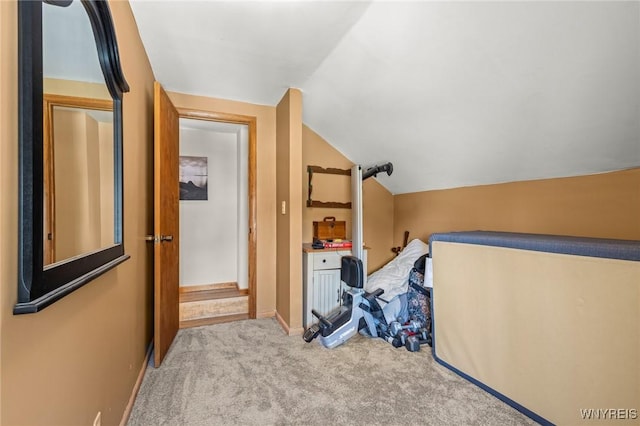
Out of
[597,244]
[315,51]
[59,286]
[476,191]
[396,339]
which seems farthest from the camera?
[476,191]

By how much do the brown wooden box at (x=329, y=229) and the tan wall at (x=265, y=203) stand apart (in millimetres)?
551

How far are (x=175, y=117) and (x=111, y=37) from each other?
4.43 ft

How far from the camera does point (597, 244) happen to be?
1315 mm

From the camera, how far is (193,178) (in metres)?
3.65

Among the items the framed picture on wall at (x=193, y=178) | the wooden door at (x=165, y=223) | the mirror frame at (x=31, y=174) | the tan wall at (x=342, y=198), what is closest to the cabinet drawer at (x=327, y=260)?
the tan wall at (x=342, y=198)

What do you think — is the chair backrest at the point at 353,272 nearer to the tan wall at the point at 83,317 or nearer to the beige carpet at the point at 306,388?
the beige carpet at the point at 306,388

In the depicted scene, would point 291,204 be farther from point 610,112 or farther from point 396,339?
point 610,112

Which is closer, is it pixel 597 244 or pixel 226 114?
pixel 597 244

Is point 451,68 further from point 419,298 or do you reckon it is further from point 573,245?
point 419,298

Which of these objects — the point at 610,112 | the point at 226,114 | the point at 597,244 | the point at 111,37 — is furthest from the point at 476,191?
the point at 111,37

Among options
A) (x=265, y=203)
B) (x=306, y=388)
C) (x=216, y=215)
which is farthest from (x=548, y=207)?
(x=216, y=215)

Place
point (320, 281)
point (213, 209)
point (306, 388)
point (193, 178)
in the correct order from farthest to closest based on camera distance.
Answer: point (213, 209)
point (193, 178)
point (320, 281)
point (306, 388)

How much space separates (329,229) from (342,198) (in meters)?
0.46

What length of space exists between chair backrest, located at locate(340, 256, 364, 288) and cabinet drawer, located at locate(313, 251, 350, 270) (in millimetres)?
297
